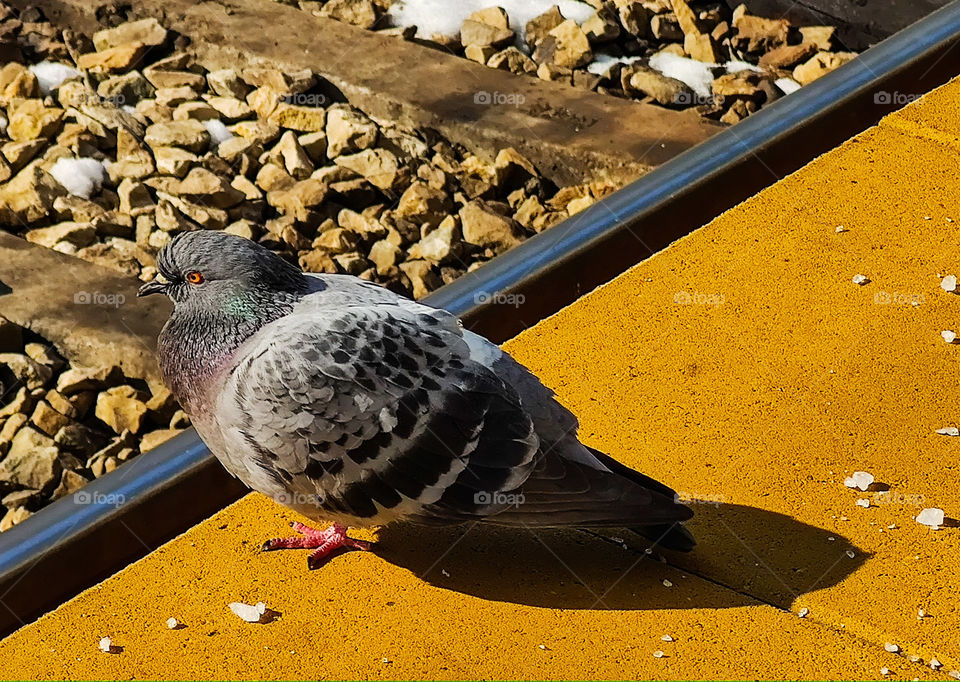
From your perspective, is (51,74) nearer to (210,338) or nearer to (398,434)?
(210,338)

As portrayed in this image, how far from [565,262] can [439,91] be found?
259cm

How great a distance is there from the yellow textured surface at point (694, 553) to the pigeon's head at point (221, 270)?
75 centimetres

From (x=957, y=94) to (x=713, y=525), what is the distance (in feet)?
9.21

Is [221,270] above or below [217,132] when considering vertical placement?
above

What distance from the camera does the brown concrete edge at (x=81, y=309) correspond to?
5.64 meters

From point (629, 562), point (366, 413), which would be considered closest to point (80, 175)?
point (366, 413)

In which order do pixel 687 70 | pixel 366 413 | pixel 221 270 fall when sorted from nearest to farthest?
pixel 366 413 → pixel 221 270 → pixel 687 70

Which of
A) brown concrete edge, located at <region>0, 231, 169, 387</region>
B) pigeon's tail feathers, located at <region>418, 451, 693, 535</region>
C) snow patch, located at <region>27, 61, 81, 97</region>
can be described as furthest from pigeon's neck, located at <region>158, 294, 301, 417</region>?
snow patch, located at <region>27, 61, 81, 97</region>

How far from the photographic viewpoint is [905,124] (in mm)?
5629

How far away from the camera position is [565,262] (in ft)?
16.0

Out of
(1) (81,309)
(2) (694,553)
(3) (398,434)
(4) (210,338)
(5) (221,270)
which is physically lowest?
(1) (81,309)

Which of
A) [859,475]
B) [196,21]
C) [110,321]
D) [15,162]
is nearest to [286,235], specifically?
[110,321]

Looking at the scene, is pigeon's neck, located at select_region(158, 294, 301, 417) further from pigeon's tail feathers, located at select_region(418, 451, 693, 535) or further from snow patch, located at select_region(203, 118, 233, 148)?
snow patch, located at select_region(203, 118, 233, 148)

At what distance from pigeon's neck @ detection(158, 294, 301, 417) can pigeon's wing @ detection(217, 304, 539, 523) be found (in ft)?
0.14
